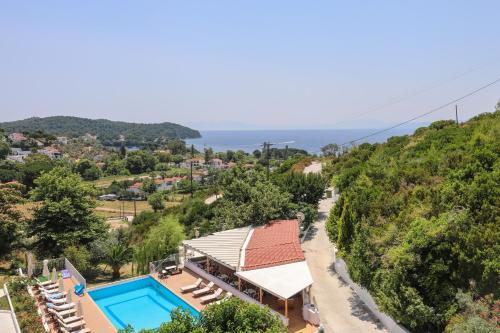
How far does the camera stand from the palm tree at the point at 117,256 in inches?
861

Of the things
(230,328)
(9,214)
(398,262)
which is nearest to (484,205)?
(398,262)

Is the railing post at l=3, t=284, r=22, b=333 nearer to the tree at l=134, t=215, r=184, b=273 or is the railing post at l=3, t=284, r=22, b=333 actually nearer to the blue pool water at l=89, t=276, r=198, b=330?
the blue pool water at l=89, t=276, r=198, b=330

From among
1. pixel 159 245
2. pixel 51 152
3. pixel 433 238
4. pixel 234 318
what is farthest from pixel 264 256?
pixel 51 152

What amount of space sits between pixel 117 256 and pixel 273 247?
8933mm

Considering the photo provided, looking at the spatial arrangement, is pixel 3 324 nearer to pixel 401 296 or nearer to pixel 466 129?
pixel 401 296

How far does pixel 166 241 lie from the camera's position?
2312 centimetres

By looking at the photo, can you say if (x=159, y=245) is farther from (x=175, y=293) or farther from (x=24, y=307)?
(x=24, y=307)

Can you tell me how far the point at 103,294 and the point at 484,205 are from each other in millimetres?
17733

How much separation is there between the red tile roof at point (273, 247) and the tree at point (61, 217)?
10.00 m

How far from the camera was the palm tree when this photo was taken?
71.7 ft

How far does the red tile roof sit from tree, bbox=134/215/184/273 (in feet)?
16.0

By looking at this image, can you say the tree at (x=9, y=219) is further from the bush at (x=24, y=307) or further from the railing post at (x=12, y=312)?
the railing post at (x=12, y=312)

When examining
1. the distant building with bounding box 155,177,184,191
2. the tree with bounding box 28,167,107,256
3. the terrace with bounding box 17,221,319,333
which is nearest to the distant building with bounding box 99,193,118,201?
the distant building with bounding box 155,177,184,191

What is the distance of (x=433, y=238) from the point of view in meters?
14.8
